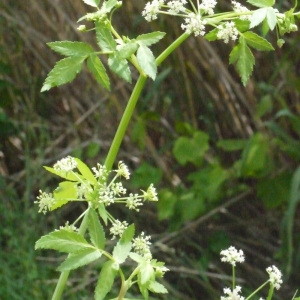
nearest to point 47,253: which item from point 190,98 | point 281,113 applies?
point 190,98

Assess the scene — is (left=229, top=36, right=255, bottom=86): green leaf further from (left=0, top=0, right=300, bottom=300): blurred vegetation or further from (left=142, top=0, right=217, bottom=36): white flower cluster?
(left=0, top=0, right=300, bottom=300): blurred vegetation

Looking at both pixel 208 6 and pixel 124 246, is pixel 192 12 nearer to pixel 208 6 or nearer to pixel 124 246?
pixel 208 6

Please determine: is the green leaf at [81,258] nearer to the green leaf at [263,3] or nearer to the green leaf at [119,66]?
the green leaf at [119,66]

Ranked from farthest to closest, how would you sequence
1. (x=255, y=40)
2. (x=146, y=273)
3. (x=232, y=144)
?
(x=232, y=144) → (x=255, y=40) → (x=146, y=273)

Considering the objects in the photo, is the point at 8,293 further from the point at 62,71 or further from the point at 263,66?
the point at 62,71

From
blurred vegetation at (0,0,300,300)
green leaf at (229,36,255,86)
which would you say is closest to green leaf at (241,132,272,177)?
blurred vegetation at (0,0,300,300)

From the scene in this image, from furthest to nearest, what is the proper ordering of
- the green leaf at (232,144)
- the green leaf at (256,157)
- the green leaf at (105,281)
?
1. the green leaf at (232,144)
2. the green leaf at (256,157)
3. the green leaf at (105,281)

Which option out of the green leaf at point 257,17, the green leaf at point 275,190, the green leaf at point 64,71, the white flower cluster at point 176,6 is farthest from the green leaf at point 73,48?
the green leaf at point 275,190

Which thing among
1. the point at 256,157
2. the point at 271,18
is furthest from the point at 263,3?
the point at 256,157
